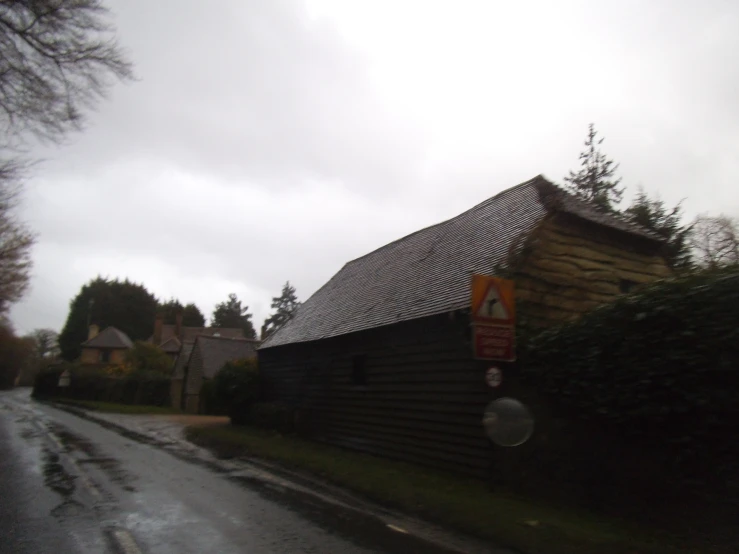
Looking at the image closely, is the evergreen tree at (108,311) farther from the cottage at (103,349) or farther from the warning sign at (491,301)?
the warning sign at (491,301)

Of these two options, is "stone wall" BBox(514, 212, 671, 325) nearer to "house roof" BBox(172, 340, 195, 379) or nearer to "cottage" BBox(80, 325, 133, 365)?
"house roof" BBox(172, 340, 195, 379)

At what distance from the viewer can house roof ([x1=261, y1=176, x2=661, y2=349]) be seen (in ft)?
43.0

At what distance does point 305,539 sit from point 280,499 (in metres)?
2.55

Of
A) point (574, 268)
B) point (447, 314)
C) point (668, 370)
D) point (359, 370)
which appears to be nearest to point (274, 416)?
point (359, 370)

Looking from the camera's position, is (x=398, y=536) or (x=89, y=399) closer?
(x=398, y=536)

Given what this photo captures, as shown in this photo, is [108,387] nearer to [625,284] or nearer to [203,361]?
[203,361]

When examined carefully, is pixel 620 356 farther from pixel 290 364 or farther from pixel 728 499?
pixel 290 364

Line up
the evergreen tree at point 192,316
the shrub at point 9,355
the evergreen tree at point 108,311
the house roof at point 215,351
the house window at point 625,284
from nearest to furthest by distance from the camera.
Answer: the house window at point 625,284 → the house roof at point 215,351 → the shrub at point 9,355 → the evergreen tree at point 108,311 → the evergreen tree at point 192,316

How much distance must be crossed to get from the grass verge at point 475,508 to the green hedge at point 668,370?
4.13 ft

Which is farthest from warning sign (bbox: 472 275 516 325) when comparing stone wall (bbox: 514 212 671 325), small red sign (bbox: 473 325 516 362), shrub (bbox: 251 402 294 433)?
shrub (bbox: 251 402 294 433)

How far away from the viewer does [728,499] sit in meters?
6.64

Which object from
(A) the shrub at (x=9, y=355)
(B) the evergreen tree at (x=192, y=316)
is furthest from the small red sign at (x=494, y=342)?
(B) the evergreen tree at (x=192, y=316)

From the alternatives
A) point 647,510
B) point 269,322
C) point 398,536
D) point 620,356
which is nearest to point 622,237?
point 620,356

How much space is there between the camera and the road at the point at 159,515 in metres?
6.53
